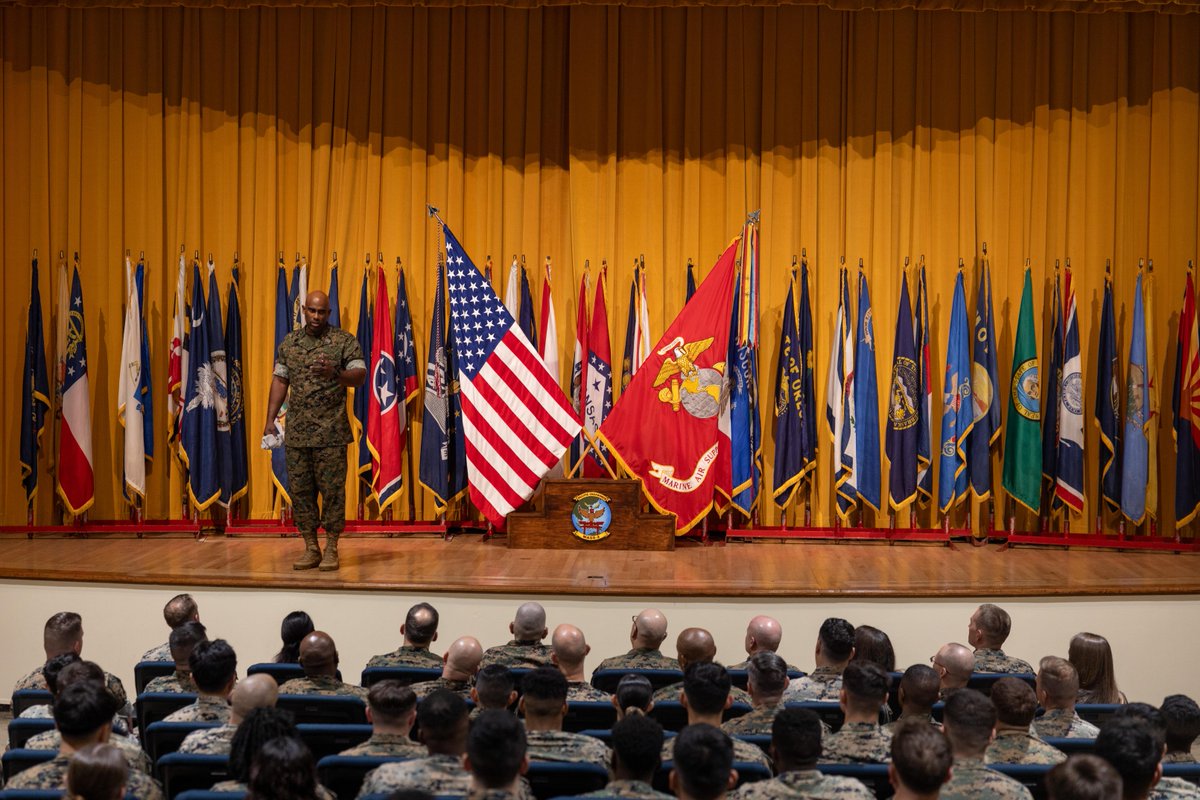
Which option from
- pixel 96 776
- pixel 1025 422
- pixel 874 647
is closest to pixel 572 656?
pixel 874 647

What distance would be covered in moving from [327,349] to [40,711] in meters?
3.74

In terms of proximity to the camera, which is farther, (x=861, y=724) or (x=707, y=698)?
(x=861, y=724)

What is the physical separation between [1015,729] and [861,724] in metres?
0.51

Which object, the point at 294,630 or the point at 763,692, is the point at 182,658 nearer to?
the point at 294,630

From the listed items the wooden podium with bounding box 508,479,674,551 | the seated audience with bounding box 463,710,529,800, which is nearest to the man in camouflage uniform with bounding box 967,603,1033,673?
the seated audience with bounding box 463,710,529,800

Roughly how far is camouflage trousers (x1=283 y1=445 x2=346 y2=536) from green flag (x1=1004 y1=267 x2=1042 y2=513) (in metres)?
5.17

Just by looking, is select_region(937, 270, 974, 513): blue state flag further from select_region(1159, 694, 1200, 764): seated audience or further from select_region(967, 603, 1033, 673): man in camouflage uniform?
select_region(1159, 694, 1200, 764): seated audience

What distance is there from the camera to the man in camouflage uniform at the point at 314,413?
7945mm

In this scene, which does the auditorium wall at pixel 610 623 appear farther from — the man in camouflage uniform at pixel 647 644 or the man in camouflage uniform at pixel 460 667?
the man in camouflage uniform at pixel 460 667

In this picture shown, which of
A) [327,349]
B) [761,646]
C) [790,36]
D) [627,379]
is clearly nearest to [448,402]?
[627,379]

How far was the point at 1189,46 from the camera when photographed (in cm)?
993

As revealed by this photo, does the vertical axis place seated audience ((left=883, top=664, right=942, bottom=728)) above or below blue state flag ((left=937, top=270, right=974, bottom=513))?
below

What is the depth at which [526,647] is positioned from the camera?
18.1ft

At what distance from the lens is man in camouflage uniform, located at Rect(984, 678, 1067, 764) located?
4059 mm
